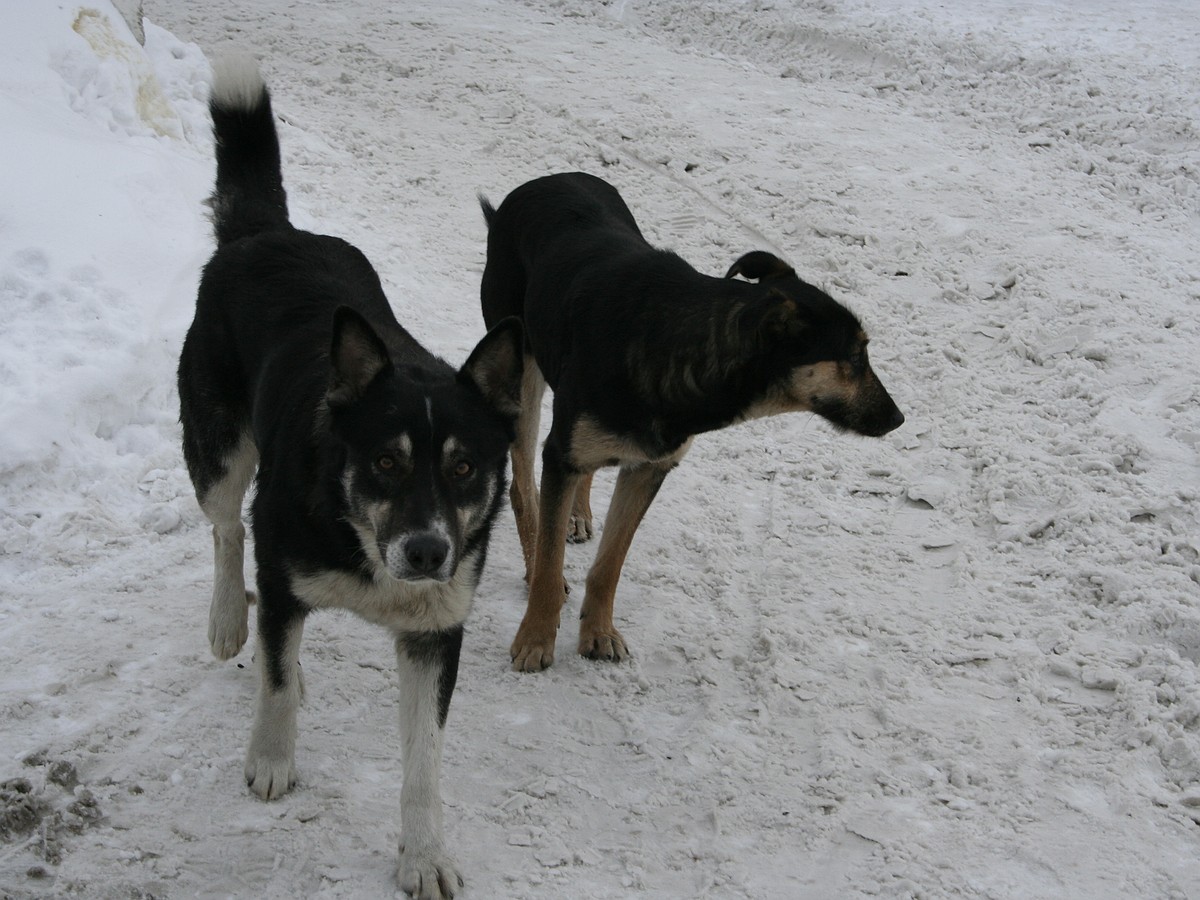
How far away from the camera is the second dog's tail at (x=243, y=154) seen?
16.5ft

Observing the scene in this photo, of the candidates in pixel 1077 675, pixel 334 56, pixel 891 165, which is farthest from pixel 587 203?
pixel 334 56

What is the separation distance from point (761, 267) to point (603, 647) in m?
1.91

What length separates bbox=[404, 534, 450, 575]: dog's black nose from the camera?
3.44m

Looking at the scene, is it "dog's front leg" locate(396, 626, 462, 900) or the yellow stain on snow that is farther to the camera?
the yellow stain on snow

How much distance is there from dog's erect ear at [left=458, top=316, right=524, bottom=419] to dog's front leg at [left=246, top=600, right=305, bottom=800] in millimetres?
1001

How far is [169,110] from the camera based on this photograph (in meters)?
8.91

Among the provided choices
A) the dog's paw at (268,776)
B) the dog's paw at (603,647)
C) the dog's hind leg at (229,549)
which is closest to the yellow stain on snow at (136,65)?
the dog's hind leg at (229,549)

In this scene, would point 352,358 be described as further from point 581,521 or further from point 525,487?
point 581,521

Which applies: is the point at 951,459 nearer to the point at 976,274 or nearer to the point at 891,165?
the point at 976,274

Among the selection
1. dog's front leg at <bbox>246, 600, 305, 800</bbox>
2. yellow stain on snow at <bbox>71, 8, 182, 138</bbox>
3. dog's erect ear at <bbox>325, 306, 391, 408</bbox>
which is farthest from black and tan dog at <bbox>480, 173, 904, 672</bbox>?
yellow stain on snow at <bbox>71, 8, 182, 138</bbox>

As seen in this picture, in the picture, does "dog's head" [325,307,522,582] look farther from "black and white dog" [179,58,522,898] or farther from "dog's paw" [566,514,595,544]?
"dog's paw" [566,514,595,544]

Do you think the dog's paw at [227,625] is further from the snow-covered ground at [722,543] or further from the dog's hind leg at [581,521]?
the dog's hind leg at [581,521]

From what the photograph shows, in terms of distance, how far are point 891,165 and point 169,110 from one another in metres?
6.44

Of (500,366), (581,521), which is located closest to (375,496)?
(500,366)
